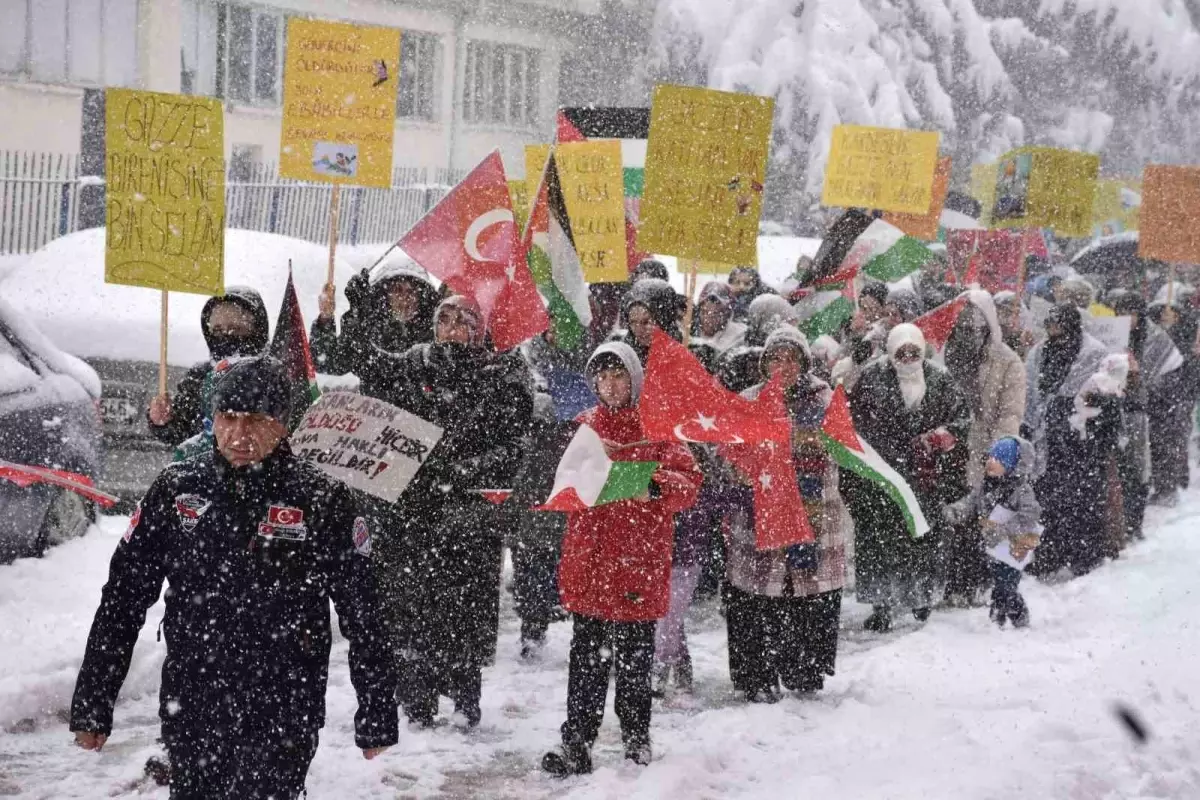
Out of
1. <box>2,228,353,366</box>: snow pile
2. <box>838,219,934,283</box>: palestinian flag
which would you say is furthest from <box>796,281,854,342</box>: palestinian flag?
<box>2,228,353,366</box>: snow pile

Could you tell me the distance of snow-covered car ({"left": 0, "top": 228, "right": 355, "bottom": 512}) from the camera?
9.57m

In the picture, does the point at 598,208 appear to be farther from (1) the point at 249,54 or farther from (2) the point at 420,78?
(2) the point at 420,78

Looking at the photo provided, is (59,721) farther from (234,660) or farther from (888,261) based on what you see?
(888,261)

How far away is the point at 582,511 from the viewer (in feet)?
19.1

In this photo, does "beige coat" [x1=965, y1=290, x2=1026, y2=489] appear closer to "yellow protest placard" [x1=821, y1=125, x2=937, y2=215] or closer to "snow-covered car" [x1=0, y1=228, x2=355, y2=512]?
"yellow protest placard" [x1=821, y1=125, x2=937, y2=215]

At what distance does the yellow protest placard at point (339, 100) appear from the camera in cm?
792

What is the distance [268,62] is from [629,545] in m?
23.0

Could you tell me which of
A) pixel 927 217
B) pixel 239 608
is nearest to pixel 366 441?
pixel 239 608

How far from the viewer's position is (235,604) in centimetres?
370

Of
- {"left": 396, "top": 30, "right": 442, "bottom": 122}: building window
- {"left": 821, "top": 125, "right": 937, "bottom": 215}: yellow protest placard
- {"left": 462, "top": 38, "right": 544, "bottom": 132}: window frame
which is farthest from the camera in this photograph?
{"left": 462, "top": 38, "right": 544, "bottom": 132}: window frame

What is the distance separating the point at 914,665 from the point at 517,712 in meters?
2.13

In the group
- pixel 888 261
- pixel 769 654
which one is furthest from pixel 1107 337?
pixel 769 654

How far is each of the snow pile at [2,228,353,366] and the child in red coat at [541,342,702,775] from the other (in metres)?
4.41

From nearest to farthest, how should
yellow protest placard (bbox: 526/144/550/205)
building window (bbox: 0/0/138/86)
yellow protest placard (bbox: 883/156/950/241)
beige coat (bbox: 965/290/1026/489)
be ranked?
beige coat (bbox: 965/290/1026/489)
yellow protest placard (bbox: 526/144/550/205)
yellow protest placard (bbox: 883/156/950/241)
building window (bbox: 0/0/138/86)
